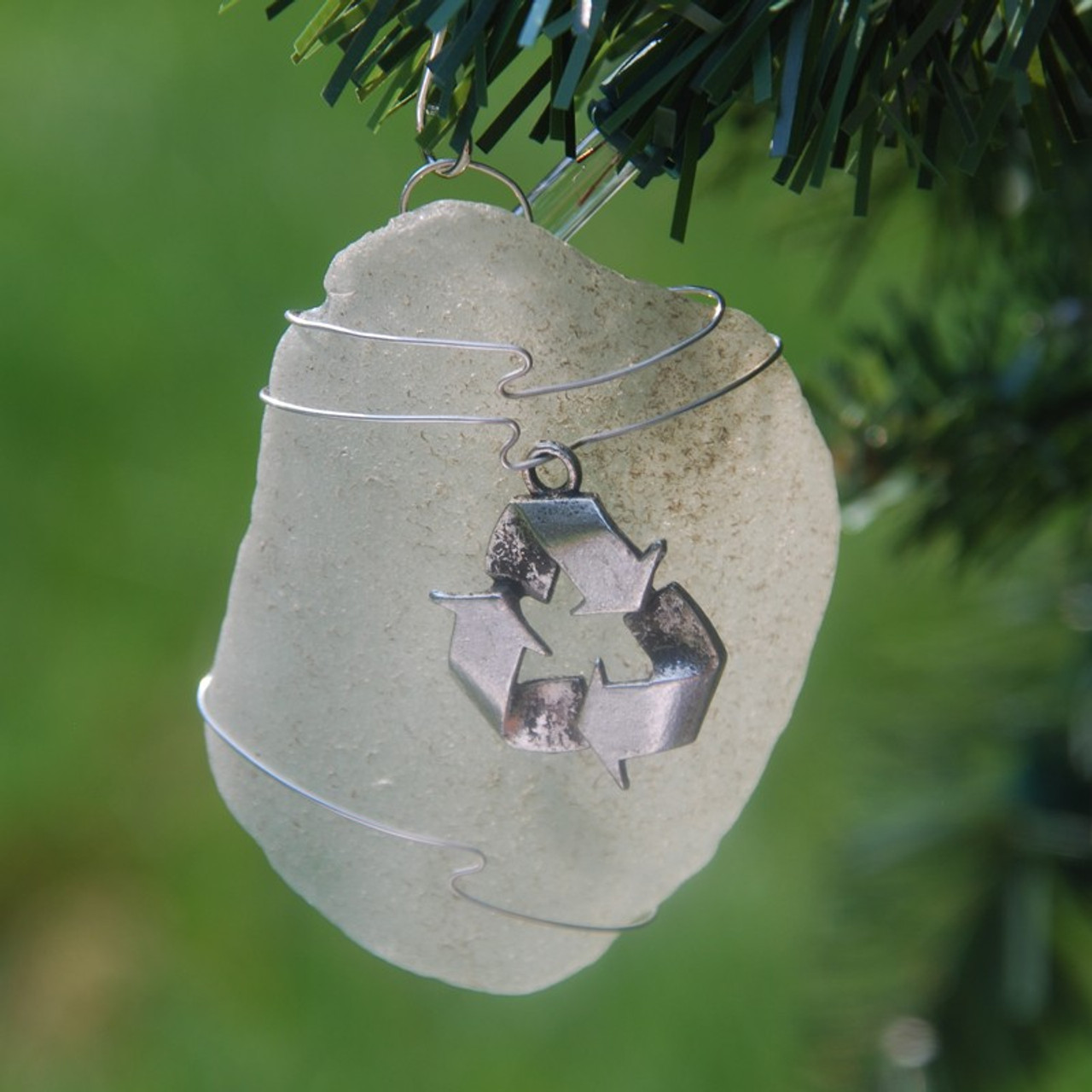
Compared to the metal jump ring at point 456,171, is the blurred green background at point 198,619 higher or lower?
lower

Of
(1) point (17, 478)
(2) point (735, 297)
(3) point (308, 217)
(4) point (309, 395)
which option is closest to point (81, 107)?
(3) point (308, 217)

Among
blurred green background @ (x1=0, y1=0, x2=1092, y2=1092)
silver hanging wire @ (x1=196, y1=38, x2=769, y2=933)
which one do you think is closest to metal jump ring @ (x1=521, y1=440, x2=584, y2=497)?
silver hanging wire @ (x1=196, y1=38, x2=769, y2=933)

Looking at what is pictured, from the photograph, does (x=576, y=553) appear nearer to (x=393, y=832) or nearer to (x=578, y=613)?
(x=578, y=613)

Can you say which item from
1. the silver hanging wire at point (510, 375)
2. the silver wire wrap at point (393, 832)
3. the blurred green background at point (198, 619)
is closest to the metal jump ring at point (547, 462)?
the silver hanging wire at point (510, 375)

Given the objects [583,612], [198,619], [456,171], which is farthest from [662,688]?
[198,619]

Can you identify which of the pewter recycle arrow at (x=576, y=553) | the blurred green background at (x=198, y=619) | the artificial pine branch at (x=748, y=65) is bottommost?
the blurred green background at (x=198, y=619)

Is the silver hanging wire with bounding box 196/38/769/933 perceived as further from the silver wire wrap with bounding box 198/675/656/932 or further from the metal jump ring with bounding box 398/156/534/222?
the silver wire wrap with bounding box 198/675/656/932

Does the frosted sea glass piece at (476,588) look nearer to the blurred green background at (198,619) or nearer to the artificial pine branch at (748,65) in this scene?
the artificial pine branch at (748,65)
